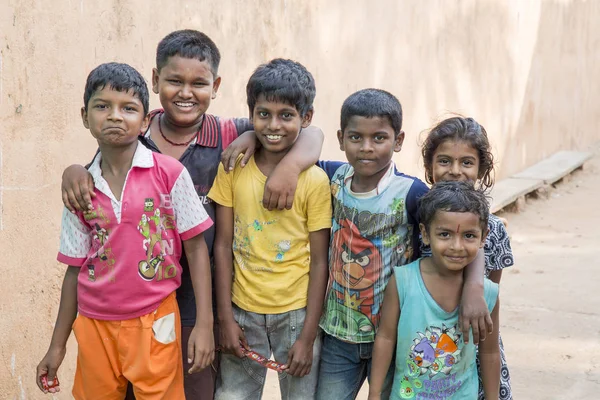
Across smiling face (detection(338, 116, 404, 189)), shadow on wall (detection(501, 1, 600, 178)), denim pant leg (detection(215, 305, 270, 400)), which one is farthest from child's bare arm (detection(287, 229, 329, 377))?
shadow on wall (detection(501, 1, 600, 178))

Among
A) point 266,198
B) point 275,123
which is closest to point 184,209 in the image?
point 266,198

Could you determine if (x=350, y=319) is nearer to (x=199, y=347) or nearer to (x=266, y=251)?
(x=266, y=251)

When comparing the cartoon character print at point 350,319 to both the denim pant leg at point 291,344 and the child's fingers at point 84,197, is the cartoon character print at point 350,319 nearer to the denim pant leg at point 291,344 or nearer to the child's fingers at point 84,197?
the denim pant leg at point 291,344

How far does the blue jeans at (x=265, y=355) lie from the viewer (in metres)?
2.55

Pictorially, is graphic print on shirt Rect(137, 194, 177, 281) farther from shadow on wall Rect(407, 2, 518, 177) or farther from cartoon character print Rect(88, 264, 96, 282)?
shadow on wall Rect(407, 2, 518, 177)

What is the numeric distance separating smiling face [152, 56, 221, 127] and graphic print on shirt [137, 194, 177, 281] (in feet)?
1.11

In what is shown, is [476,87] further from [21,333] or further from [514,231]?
[21,333]

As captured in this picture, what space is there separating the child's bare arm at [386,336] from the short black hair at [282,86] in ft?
1.96

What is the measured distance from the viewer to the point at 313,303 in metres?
2.53

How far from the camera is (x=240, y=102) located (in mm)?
4625

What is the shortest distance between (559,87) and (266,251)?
8514mm

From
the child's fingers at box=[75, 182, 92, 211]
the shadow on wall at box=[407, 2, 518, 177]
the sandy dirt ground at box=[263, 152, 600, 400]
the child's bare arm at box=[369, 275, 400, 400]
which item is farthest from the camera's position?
the shadow on wall at box=[407, 2, 518, 177]

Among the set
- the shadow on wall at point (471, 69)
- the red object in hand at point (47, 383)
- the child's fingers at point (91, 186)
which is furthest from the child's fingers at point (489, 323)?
the shadow on wall at point (471, 69)

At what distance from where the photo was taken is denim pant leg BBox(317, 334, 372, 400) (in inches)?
101
